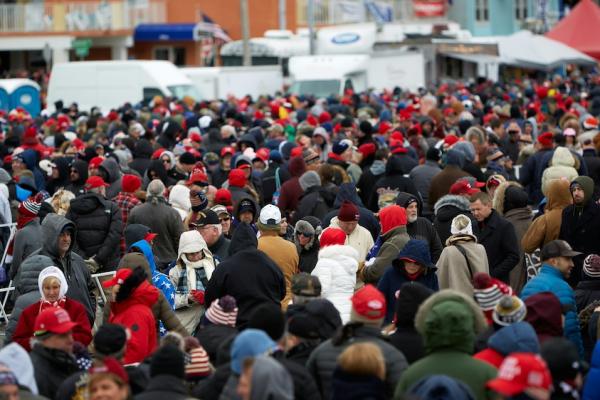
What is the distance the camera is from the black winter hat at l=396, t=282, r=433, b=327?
28.5 ft

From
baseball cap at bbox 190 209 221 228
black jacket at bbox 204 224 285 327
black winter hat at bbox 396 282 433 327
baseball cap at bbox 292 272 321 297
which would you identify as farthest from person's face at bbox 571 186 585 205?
black winter hat at bbox 396 282 433 327

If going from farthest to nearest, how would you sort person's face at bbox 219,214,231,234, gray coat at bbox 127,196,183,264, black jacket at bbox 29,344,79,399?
gray coat at bbox 127,196,183,264 → person's face at bbox 219,214,231,234 → black jacket at bbox 29,344,79,399

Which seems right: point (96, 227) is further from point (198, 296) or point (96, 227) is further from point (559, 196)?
point (559, 196)

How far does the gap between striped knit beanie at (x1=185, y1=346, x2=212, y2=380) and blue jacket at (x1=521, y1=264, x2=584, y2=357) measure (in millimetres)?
2108

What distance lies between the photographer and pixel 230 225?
1368 centimetres

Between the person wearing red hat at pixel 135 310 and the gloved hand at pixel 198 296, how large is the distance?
1679 millimetres

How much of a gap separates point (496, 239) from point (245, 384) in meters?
5.39

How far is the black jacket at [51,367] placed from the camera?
8.51m

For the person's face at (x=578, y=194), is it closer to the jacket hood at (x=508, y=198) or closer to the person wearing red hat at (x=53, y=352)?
the jacket hood at (x=508, y=198)

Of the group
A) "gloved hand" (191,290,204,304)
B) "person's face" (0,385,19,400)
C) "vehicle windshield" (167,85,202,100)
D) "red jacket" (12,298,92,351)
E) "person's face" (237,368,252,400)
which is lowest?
"vehicle windshield" (167,85,202,100)

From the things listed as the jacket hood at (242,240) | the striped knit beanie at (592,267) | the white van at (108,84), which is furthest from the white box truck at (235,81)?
the striped knit beanie at (592,267)

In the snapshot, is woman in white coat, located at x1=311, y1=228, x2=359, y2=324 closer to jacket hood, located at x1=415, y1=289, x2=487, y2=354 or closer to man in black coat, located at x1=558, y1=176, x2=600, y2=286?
jacket hood, located at x1=415, y1=289, x2=487, y2=354

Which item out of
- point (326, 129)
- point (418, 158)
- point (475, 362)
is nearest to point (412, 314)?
point (475, 362)

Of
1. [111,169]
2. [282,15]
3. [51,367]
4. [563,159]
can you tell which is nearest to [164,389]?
[51,367]
